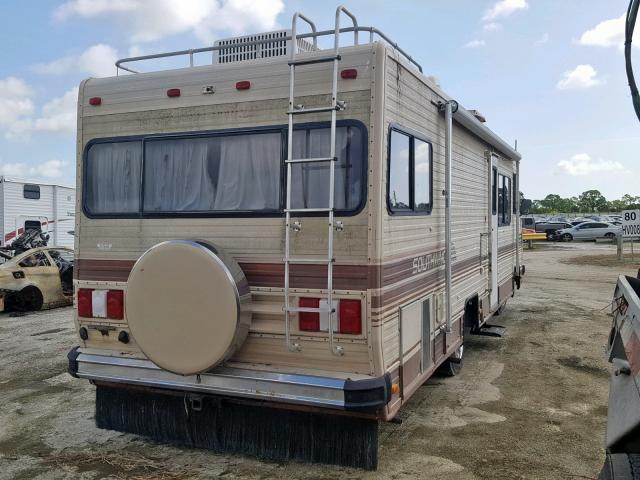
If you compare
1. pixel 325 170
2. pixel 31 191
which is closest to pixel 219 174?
pixel 325 170

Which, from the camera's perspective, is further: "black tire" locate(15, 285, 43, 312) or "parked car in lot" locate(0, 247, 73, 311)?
"black tire" locate(15, 285, 43, 312)

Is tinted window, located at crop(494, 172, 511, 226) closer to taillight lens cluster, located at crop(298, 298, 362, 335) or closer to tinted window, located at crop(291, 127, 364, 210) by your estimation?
tinted window, located at crop(291, 127, 364, 210)

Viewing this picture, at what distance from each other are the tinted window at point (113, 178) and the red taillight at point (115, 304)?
637 mm

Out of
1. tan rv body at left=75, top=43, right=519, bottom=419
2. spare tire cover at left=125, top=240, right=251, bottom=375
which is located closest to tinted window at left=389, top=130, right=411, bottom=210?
tan rv body at left=75, top=43, right=519, bottom=419

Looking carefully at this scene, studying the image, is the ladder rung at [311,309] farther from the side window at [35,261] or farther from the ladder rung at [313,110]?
the side window at [35,261]

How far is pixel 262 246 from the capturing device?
4.07 meters

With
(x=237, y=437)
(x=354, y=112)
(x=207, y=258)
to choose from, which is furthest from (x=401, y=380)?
(x=354, y=112)

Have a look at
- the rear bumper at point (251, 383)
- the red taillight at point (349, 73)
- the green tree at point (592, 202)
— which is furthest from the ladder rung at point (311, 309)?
the green tree at point (592, 202)

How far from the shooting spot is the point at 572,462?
4.36m

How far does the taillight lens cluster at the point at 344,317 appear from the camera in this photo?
376 centimetres

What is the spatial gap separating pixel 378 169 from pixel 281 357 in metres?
1.44

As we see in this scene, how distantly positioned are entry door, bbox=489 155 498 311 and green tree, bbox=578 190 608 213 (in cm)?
9140

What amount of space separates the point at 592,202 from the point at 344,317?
100878 mm

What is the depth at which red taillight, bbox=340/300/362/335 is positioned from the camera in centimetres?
376
